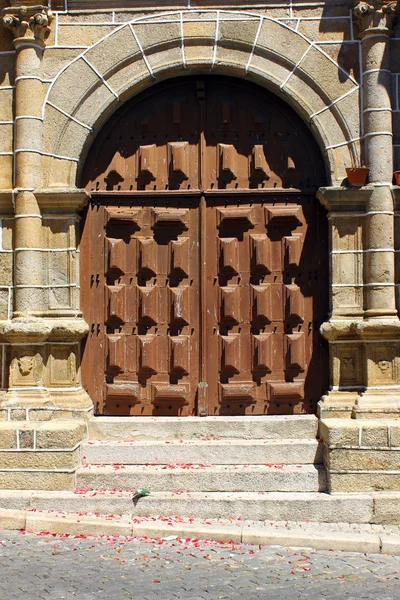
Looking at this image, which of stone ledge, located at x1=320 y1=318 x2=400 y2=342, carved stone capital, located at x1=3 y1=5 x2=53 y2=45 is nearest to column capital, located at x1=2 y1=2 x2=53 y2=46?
carved stone capital, located at x1=3 y1=5 x2=53 y2=45

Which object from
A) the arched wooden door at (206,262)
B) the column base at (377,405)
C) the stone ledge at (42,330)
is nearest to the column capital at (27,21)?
the arched wooden door at (206,262)

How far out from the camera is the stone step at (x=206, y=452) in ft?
22.9

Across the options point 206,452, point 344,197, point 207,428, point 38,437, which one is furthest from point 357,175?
point 38,437

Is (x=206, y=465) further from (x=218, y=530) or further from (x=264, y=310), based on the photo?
(x=264, y=310)

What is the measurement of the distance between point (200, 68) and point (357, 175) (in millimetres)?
1782

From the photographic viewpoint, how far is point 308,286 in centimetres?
735

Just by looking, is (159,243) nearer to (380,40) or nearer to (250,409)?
(250,409)

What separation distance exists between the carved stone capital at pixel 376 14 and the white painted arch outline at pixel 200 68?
0.44 m

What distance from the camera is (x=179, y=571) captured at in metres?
5.54

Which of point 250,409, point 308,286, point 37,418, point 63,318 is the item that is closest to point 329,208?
point 308,286

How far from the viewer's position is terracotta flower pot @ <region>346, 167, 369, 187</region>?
697cm

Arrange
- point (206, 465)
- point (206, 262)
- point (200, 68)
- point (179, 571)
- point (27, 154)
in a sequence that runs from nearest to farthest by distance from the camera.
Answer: point (179, 571) → point (206, 465) → point (27, 154) → point (200, 68) → point (206, 262)

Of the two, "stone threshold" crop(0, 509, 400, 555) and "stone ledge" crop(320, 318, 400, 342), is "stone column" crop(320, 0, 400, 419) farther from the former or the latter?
"stone threshold" crop(0, 509, 400, 555)

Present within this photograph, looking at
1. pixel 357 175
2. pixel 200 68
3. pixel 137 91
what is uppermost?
pixel 200 68
